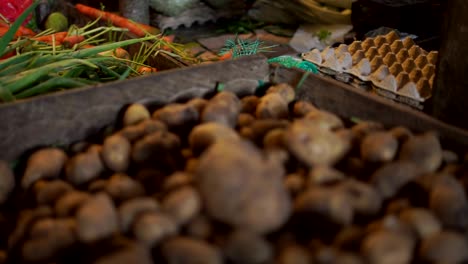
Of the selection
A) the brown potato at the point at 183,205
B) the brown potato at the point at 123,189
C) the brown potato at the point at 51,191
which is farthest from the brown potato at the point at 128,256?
the brown potato at the point at 51,191

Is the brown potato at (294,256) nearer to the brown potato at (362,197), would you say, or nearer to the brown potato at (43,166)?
the brown potato at (362,197)

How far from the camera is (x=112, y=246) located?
105cm

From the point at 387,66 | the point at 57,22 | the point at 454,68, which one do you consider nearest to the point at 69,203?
the point at 454,68

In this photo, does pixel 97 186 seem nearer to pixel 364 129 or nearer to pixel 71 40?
pixel 364 129

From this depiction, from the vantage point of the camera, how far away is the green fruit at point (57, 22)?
4.21 meters

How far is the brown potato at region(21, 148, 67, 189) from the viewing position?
1.38 metres

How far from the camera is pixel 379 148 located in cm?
131

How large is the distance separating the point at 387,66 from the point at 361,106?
1417mm

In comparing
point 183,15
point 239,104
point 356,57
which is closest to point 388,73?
→ point 356,57

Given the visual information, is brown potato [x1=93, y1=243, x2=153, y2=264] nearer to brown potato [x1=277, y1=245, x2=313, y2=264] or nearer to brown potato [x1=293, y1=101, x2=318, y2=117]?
brown potato [x1=277, y1=245, x2=313, y2=264]

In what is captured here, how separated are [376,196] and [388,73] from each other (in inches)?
70.4

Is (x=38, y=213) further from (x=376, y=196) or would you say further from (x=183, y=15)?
(x=183, y=15)

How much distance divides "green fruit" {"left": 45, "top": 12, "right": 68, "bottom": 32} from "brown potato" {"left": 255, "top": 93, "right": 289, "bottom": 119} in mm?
3095

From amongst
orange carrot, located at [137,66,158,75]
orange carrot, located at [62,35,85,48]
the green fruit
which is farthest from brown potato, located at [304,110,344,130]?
the green fruit
